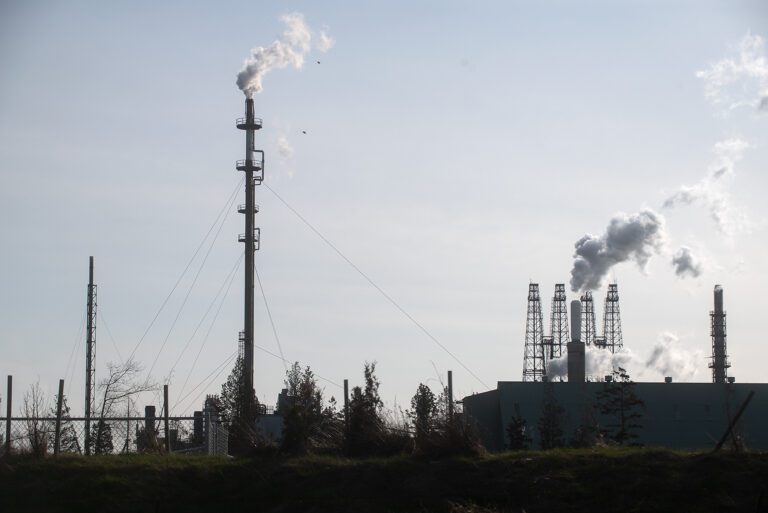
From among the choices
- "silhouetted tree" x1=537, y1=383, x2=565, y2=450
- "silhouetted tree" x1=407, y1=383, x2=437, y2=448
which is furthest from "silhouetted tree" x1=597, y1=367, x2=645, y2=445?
"silhouetted tree" x1=407, y1=383, x2=437, y2=448

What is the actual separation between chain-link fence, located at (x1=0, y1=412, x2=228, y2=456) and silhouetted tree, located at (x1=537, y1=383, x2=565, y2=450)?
27.7 feet

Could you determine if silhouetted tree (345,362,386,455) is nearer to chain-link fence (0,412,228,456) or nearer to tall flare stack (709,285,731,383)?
chain-link fence (0,412,228,456)

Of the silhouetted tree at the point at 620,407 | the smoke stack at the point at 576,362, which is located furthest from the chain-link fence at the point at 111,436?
the smoke stack at the point at 576,362

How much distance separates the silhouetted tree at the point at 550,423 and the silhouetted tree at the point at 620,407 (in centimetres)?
169

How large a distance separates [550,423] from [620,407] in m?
3.54

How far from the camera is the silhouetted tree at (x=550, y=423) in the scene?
104 ft

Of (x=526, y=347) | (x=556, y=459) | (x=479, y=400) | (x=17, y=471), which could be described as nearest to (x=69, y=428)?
(x=17, y=471)

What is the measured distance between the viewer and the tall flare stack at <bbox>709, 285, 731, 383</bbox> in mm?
68475

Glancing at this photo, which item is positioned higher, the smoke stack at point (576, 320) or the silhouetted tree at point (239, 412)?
the smoke stack at point (576, 320)

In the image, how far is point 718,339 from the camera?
225ft

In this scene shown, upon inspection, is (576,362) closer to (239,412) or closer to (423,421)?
(239,412)

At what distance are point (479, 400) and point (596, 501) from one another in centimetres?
3277

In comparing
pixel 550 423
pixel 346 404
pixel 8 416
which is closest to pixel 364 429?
pixel 346 404

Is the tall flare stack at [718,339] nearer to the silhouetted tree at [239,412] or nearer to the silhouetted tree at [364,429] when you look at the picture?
the silhouetted tree at [239,412]
